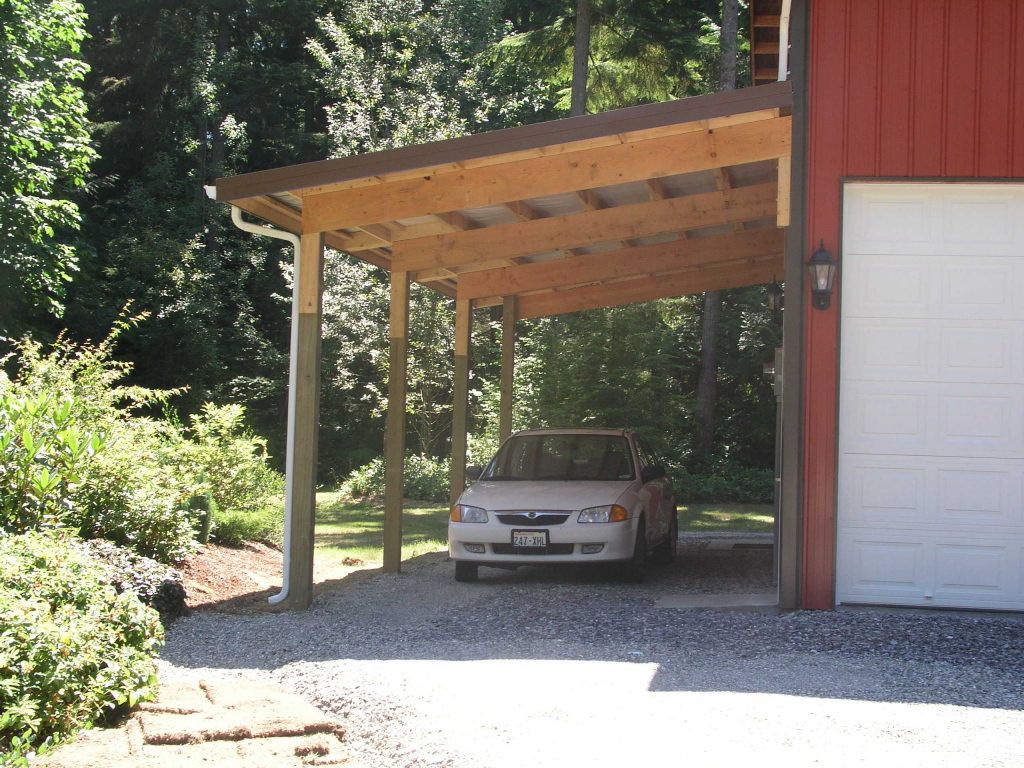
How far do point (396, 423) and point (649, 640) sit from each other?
421 cm

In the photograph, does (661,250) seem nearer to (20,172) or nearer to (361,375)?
(20,172)

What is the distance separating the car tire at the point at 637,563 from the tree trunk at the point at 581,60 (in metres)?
13.4

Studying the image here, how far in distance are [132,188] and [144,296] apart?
169 inches

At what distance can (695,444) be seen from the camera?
23672 mm

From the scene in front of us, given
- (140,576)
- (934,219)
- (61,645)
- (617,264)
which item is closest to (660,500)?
(617,264)

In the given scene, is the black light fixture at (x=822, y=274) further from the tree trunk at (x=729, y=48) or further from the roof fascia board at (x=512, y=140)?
the tree trunk at (x=729, y=48)

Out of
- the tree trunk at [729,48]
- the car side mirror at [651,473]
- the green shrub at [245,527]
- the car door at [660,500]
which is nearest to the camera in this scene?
the car side mirror at [651,473]

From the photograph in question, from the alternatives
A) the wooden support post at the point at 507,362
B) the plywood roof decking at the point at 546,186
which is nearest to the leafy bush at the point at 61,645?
the plywood roof decking at the point at 546,186

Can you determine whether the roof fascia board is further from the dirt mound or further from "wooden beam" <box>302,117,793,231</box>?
the dirt mound

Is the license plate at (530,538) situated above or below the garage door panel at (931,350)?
below

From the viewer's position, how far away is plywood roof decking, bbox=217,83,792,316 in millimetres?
7605

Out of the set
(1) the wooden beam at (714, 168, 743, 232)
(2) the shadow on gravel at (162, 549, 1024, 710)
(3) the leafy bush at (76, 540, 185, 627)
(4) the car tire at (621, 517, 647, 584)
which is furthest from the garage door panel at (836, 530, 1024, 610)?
(3) the leafy bush at (76, 540, 185, 627)

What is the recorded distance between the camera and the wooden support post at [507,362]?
528 inches

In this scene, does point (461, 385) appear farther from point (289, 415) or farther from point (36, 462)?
point (36, 462)
